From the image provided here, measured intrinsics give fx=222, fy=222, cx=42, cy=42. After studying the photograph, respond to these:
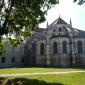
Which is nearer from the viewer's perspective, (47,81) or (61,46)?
(47,81)

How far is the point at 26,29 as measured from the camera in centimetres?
2392

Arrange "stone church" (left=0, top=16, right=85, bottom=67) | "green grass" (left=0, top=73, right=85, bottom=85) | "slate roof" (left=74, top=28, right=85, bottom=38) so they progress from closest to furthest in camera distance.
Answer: "green grass" (left=0, top=73, right=85, bottom=85) < "stone church" (left=0, top=16, right=85, bottom=67) < "slate roof" (left=74, top=28, right=85, bottom=38)

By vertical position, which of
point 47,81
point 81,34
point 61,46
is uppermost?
point 81,34

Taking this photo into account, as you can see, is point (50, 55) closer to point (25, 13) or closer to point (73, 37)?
point (73, 37)

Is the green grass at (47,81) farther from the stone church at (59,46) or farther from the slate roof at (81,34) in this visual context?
the slate roof at (81,34)

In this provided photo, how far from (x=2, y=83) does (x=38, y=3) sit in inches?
302

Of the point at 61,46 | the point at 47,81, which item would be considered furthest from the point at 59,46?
the point at 47,81

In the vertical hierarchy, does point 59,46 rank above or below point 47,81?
above

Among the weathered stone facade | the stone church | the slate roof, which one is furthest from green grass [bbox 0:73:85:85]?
the slate roof

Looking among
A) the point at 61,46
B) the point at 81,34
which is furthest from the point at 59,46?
the point at 81,34

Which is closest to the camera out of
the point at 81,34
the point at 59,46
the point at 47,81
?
the point at 47,81

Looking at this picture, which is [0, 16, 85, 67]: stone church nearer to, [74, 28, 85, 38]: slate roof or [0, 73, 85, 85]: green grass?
[74, 28, 85, 38]: slate roof

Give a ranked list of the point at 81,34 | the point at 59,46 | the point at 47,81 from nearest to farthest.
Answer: the point at 47,81 → the point at 59,46 → the point at 81,34

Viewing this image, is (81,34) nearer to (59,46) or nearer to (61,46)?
(61,46)
